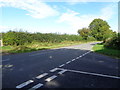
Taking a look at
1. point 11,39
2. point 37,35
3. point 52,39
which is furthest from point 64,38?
point 11,39

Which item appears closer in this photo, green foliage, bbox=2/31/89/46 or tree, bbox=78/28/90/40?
green foliage, bbox=2/31/89/46

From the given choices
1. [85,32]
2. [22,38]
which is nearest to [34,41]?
[22,38]

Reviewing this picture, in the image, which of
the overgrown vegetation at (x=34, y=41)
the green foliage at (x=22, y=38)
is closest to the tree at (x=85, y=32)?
the overgrown vegetation at (x=34, y=41)

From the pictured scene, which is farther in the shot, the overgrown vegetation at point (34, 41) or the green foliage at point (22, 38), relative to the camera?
the green foliage at point (22, 38)

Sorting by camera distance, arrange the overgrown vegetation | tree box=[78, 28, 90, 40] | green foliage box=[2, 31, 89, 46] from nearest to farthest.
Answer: the overgrown vegetation, green foliage box=[2, 31, 89, 46], tree box=[78, 28, 90, 40]

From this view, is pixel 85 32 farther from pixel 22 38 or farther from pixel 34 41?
pixel 22 38

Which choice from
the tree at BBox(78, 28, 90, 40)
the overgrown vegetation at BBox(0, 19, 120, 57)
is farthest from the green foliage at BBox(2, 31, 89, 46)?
the tree at BBox(78, 28, 90, 40)

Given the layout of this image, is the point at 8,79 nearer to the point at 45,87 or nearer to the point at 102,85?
the point at 45,87

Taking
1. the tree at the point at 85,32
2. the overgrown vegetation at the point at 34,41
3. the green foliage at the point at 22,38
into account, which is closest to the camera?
the overgrown vegetation at the point at 34,41

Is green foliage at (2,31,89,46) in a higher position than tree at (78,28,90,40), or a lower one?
lower

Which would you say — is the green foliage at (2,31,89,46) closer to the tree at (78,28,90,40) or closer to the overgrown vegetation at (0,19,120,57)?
the overgrown vegetation at (0,19,120,57)

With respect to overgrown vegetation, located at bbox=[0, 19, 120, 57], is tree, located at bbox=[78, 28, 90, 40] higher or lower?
higher

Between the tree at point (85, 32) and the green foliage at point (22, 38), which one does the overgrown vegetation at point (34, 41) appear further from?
the tree at point (85, 32)

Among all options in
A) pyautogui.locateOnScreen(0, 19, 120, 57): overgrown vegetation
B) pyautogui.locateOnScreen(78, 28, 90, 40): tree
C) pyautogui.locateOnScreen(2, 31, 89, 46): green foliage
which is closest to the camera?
pyautogui.locateOnScreen(0, 19, 120, 57): overgrown vegetation
